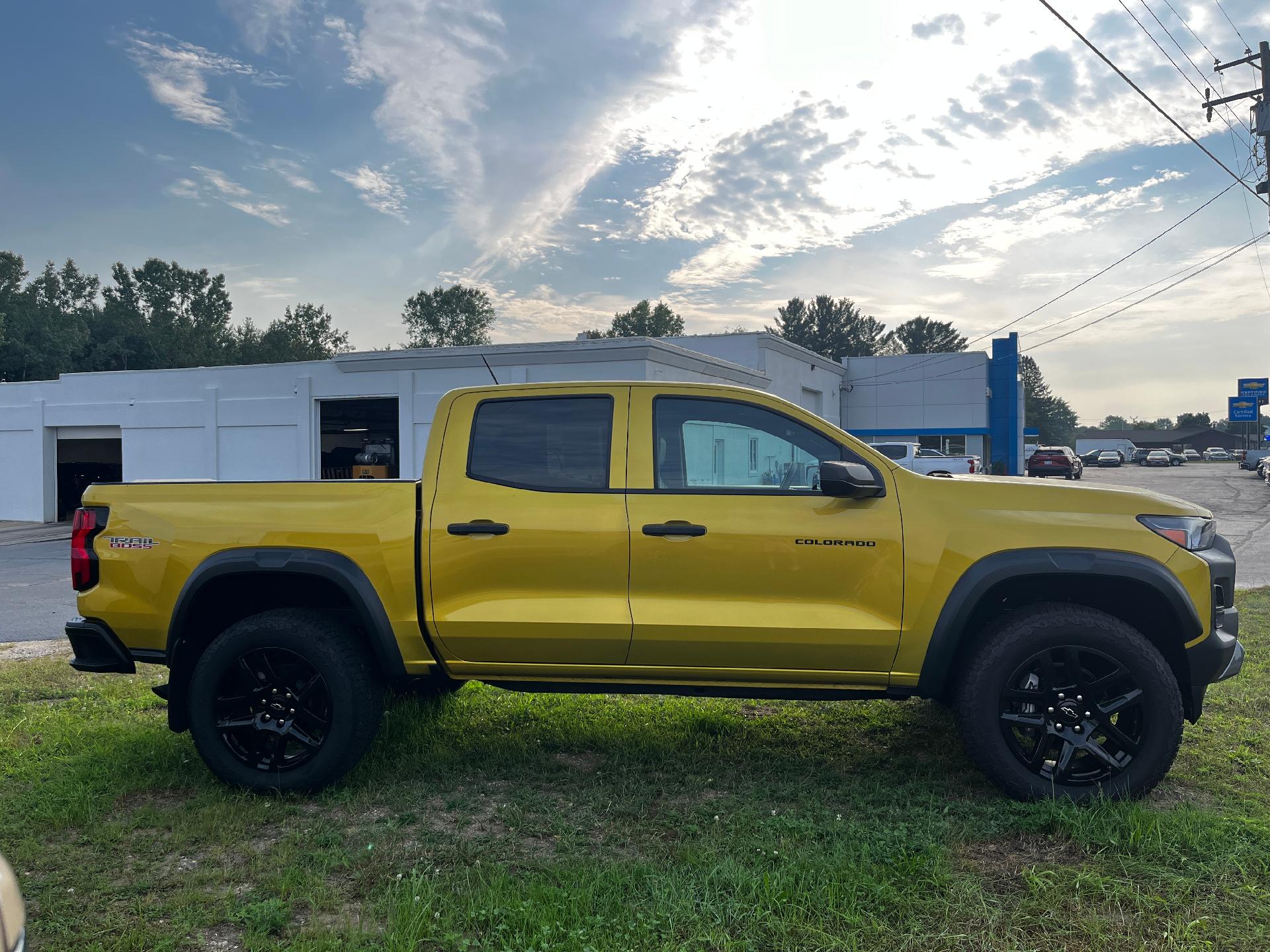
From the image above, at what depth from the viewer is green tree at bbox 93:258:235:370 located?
68.8m

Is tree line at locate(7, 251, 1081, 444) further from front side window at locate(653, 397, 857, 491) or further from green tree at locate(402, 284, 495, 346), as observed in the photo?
front side window at locate(653, 397, 857, 491)

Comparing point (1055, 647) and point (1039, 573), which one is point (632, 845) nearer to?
point (1055, 647)

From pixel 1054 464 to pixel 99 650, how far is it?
145 ft

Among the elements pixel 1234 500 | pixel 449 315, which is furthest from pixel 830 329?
pixel 1234 500

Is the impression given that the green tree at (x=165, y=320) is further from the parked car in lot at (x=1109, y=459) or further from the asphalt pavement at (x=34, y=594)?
the parked car in lot at (x=1109, y=459)

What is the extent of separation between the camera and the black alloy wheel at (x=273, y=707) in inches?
176

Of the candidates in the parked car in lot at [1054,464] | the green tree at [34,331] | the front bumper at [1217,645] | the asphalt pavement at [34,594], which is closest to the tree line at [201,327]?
the green tree at [34,331]

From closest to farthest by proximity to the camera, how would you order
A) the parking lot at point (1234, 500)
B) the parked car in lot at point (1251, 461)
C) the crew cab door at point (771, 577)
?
the crew cab door at point (771, 577) < the parking lot at point (1234, 500) < the parked car in lot at point (1251, 461)

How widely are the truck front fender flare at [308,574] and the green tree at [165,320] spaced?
215 feet

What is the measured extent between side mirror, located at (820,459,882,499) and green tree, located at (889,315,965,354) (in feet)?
306

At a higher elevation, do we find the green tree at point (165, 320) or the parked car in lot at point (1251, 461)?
the green tree at point (165, 320)

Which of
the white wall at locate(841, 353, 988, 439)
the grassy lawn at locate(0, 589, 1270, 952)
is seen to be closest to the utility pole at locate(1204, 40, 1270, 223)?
the grassy lawn at locate(0, 589, 1270, 952)

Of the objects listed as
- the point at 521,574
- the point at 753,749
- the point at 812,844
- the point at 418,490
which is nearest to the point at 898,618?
the point at 812,844

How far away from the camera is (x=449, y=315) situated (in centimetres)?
8475
